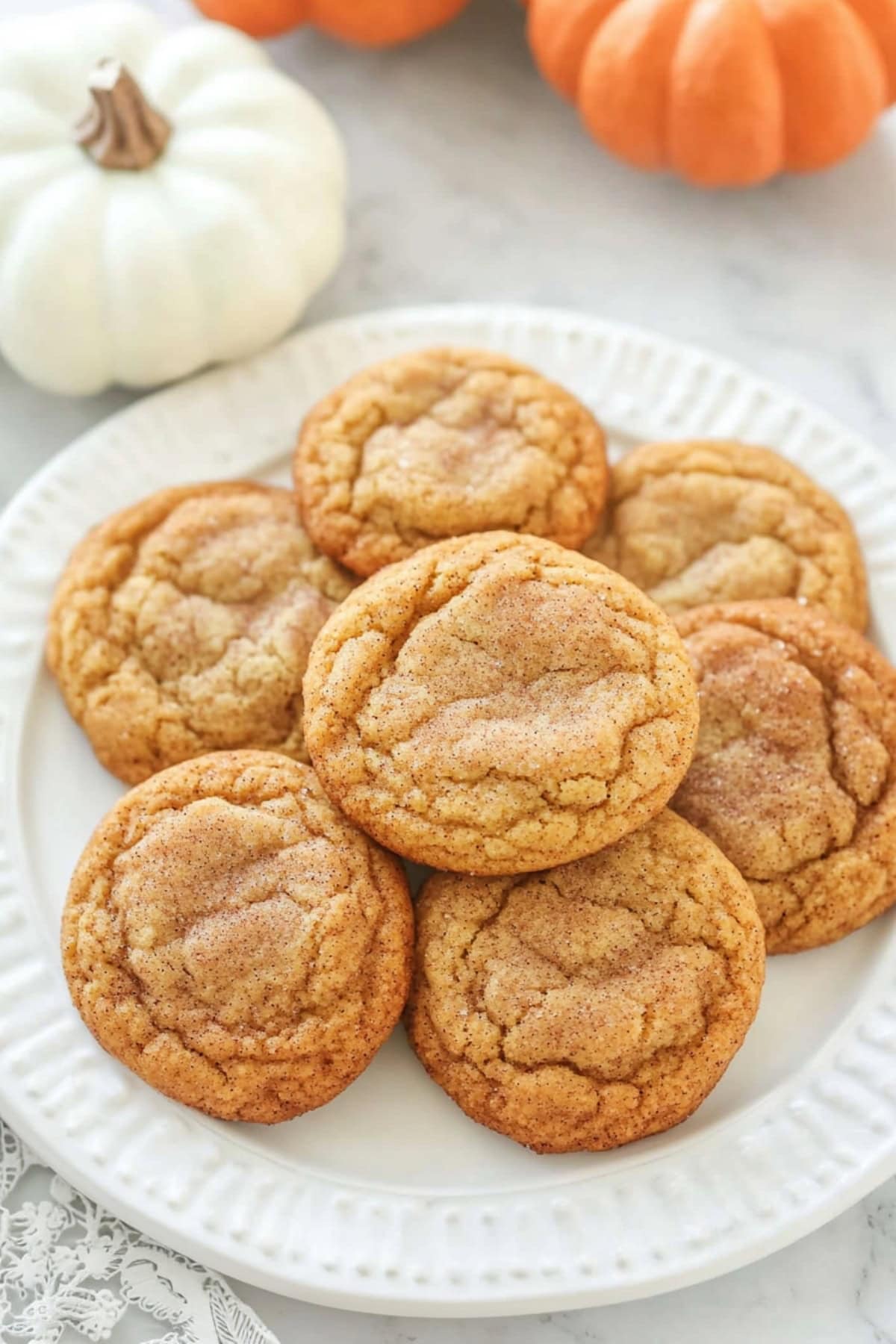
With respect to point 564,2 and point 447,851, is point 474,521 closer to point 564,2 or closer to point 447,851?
point 447,851

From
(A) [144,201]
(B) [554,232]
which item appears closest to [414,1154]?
(A) [144,201]

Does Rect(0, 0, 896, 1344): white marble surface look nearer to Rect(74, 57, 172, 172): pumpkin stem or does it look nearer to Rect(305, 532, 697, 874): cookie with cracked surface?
Rect(74, 57, 172, 172): pumpkin stem

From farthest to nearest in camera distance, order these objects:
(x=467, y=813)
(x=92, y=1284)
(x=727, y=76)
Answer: (x=727, y=76), (x=92, y=1284), (x=467, y=813)

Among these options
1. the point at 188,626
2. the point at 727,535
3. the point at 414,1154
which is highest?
the point at 727,535

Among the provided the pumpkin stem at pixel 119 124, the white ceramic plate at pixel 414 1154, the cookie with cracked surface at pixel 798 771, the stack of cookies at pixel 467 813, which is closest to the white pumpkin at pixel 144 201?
the pumpkin stem at pixel 119 124

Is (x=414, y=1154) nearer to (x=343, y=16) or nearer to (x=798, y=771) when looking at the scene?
(x=798, y=771)

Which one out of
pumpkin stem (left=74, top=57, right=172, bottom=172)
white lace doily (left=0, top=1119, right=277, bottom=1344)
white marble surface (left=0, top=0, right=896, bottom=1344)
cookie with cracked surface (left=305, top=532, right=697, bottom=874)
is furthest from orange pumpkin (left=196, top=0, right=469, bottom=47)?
white lace doily (left=0, top=1119, right=277, bottom=1344)
